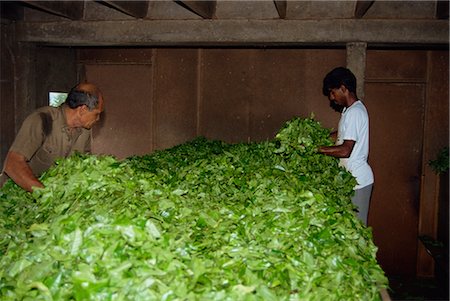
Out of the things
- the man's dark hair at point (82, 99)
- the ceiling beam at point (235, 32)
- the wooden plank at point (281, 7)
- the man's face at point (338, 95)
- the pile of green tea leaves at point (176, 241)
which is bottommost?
the pile of green tea leaves at point (176, 241)

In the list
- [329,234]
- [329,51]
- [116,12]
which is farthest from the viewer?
[329,51]

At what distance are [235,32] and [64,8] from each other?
7.78 ft

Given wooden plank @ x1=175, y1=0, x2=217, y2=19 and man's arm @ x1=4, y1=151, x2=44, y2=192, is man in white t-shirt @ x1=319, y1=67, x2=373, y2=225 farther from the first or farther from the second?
man's arm @ x1=4, y1=151, x2=44, y2=192

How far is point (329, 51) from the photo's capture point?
8.55 meters

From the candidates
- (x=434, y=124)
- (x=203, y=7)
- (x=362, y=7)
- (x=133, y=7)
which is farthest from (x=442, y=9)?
(x=133, y=7)

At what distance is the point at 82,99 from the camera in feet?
15.3

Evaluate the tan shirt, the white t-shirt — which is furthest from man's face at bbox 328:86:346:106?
the tan shirt

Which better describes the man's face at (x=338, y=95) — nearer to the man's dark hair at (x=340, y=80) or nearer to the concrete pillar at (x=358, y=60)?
the man's dark hair at (x=340, y=80)

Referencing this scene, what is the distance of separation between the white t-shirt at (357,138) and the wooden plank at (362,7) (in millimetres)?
1163

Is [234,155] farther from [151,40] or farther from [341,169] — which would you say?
[151,40]

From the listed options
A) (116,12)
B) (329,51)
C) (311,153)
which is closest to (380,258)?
(329,51)

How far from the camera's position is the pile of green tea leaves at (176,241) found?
2205 millimetres

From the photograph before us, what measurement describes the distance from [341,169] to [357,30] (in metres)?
2.19

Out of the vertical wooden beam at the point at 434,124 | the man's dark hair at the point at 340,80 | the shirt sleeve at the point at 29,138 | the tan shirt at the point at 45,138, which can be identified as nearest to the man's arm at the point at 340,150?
the man's dark hair at the point at 340,80
